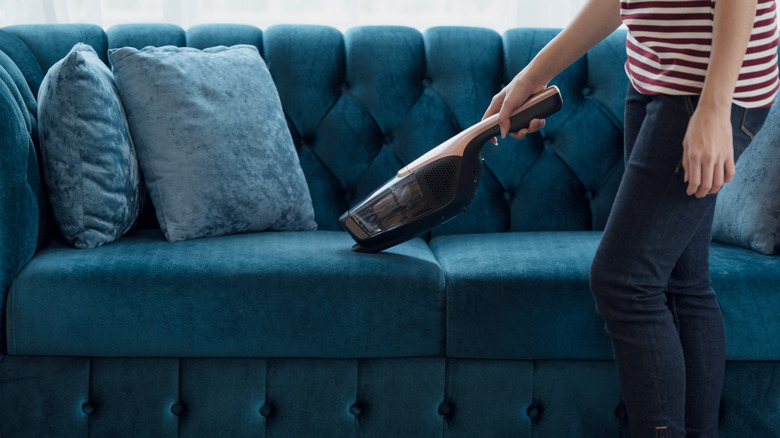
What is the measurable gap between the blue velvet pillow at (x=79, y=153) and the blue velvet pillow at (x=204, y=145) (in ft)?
0.29

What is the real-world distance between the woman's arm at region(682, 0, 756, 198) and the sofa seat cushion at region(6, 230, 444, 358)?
475mm

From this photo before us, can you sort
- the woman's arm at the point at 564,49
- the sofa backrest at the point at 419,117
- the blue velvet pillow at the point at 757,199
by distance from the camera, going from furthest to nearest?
the sofa backrest at the point at 419,117 → the blue velvet pillow at the point at 757,199 → the woman's arm at the point at 564,49

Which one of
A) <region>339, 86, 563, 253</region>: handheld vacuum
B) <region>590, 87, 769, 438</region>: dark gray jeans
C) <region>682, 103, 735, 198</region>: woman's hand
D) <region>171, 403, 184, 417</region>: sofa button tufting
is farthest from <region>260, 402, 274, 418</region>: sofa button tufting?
<region>682, 103, 735, 198</region>: woman's hand

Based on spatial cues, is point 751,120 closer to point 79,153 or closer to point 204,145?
point 204,145

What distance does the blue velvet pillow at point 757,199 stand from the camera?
1.20 m

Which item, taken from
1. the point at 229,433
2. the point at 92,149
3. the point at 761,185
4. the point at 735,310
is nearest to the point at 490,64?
the point at 761,185

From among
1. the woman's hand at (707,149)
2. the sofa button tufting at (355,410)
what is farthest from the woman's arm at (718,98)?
the sofa button tufting at (355,410)

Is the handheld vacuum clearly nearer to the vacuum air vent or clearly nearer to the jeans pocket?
the vacuum air vent

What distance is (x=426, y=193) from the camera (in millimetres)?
1145

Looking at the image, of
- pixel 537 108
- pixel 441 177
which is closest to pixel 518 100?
pixel 537 108

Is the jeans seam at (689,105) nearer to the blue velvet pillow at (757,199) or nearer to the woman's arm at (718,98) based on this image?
the woman's arm at (718,98)

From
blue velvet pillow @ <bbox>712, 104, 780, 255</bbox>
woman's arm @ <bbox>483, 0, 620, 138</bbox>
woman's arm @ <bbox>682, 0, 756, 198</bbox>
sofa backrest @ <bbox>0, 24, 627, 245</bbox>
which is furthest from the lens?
Result: sofa backrest @ <bbox>0, 24, 627, 245</bbox>

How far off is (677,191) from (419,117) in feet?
2.67

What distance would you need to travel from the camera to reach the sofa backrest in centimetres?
153
